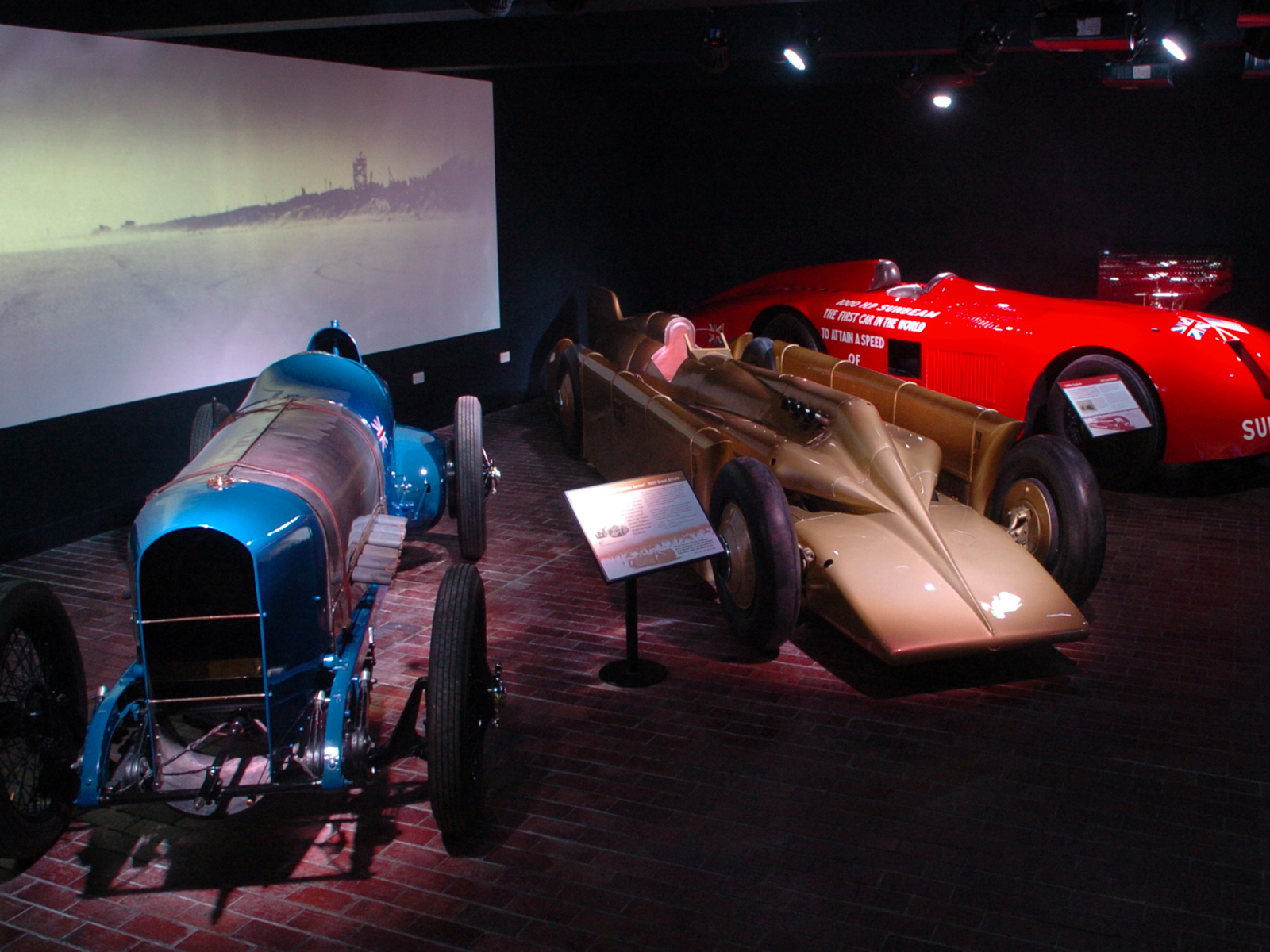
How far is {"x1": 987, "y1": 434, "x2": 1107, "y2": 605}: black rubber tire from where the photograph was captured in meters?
4.66

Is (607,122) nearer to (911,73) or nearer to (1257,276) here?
(911,73)

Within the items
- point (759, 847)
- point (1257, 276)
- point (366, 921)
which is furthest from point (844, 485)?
point (1257, 276)

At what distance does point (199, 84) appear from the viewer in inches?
265

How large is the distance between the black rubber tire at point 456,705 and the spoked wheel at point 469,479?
233 centimetres

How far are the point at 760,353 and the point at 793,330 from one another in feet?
7.58

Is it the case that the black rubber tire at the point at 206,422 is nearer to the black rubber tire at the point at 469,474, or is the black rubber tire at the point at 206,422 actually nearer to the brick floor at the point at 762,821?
the brick floor at the point at 762,821

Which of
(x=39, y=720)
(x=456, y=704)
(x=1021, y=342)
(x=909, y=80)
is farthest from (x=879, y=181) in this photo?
(x=39, y=720)

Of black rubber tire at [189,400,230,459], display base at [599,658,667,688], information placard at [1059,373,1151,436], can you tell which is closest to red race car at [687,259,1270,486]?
information placard at [1059,373,1151,436]

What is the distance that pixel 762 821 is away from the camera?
3396 millimetres

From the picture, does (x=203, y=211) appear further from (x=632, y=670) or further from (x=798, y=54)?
(x=632, y=670)

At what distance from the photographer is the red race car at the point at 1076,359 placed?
674 centimetres

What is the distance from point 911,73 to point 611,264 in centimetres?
403

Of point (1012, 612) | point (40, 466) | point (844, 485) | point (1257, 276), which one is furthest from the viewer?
→ point (1257, 276)

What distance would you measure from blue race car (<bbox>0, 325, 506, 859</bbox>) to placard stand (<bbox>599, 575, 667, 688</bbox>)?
3.35ft
